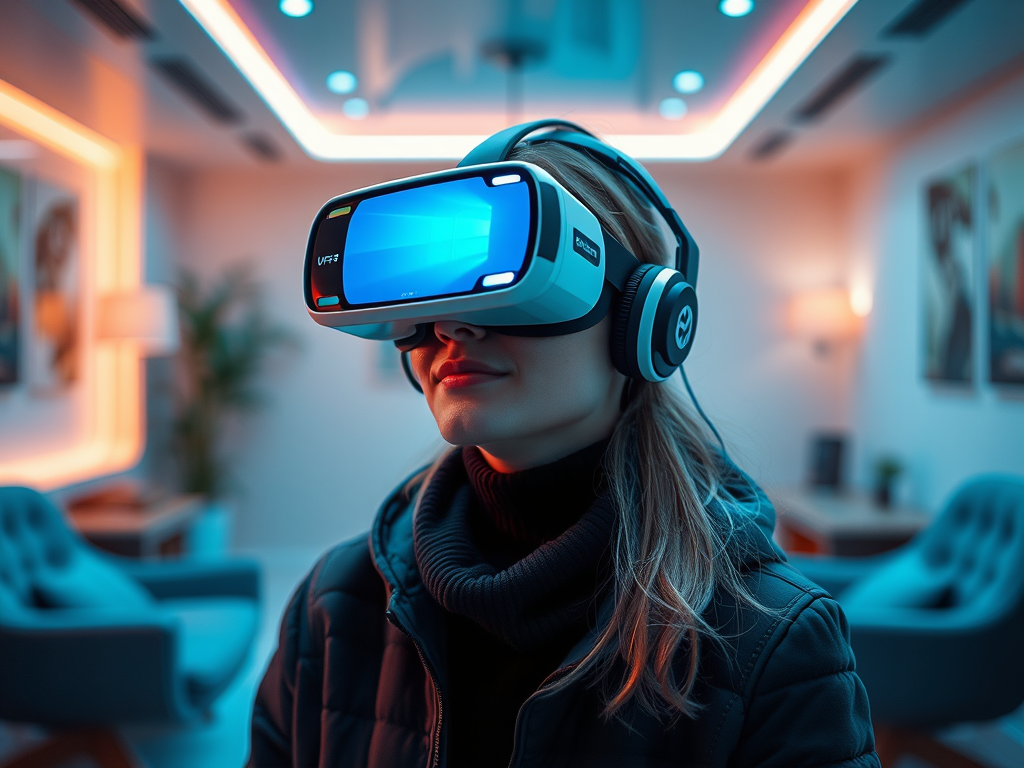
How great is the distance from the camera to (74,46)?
2.99m

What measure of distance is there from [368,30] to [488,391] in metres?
2.68

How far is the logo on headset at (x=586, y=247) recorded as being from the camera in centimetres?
68

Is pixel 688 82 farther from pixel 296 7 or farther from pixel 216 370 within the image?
pixel 216 370

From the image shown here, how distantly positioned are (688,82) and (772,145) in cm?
99

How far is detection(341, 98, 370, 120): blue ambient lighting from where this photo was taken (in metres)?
3.99

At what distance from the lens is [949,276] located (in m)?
3.69

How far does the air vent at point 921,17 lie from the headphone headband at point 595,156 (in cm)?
227

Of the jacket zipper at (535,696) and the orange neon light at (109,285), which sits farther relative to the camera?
the orange neon light at (109,285)

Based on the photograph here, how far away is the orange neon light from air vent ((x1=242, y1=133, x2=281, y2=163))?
2.37ft

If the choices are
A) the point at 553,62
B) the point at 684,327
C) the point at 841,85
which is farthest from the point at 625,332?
the point at 841,85

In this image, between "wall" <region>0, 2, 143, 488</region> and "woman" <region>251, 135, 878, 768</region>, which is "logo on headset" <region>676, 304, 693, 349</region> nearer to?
"woman" <region>251, 135, 878, 768</region>

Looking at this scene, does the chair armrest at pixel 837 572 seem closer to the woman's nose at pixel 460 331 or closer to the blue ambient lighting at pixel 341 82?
the woman's nose at pixel 460 331

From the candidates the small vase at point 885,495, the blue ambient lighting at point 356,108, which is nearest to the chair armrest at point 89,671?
the blue ambient lighting at point 356,108

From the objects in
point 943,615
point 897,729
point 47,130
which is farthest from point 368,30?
point 897,729
